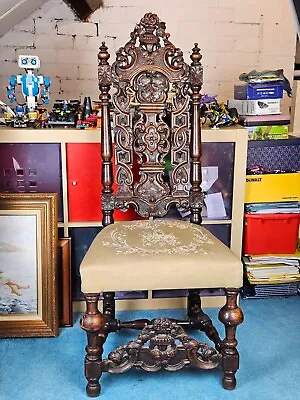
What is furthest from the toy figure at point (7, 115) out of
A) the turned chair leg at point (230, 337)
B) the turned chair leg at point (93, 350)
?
the turned chair leg at point (230, 337)

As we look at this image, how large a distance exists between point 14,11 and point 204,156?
45.0 inches

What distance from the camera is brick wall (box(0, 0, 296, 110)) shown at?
8.71ft

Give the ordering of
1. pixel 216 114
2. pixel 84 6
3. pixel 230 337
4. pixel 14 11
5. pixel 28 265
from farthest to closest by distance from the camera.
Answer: pixel 84 6, pixel 14 11, pixel 216 114, pixel 28 265, pixel 230 337

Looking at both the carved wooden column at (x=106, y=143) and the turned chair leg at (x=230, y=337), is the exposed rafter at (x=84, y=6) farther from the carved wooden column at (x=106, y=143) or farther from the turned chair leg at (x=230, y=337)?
A: the turned chair leg at (x=230, y=337)

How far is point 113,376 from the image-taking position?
1.78 metres

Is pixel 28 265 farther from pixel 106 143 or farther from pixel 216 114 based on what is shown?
pixel 216 114

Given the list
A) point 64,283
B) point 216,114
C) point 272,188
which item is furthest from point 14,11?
point 272,188

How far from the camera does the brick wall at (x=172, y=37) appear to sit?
2.65 meters

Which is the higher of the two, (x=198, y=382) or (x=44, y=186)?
(x=44, y=186)

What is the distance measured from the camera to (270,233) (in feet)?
7.63

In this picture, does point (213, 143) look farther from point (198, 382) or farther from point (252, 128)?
point (198, 382)

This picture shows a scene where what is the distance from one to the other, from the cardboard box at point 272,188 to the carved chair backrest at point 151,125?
426 mm

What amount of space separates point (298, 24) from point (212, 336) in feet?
4.28

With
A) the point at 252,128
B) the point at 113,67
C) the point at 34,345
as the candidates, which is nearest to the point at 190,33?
the point at 252,128
